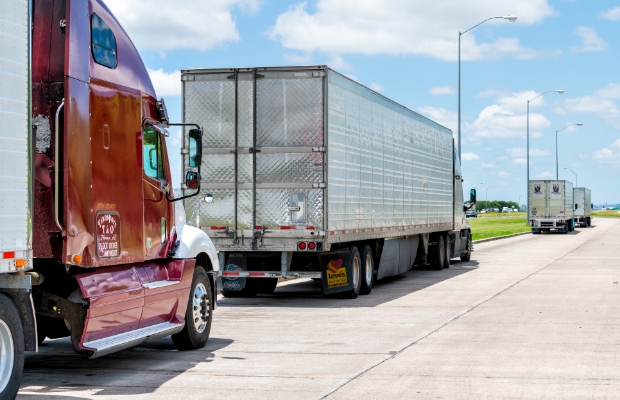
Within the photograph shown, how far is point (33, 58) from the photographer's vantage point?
842 cm

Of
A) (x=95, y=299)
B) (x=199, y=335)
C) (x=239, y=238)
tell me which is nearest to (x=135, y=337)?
(x=95, y=299)

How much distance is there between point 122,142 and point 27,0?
2192 millimetres

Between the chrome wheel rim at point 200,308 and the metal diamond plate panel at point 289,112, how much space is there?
5106 millimetres

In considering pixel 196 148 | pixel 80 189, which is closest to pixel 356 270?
pixel 196 148

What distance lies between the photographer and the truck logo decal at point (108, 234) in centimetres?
871

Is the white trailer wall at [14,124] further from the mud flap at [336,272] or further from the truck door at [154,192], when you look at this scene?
the mud flap at [336,272]

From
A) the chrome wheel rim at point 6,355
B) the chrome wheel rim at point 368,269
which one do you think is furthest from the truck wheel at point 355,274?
the chrome wheel rim at point 6,355

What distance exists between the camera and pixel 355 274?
1739cm

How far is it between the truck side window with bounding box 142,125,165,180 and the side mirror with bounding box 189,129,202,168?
14.4 inches

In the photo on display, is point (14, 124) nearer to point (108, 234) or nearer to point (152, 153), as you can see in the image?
point (108, 234)

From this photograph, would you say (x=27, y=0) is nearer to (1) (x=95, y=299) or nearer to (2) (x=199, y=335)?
(1) (x=95, y=299)

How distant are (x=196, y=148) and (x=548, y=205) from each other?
179ft

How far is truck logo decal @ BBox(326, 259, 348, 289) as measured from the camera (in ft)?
55.3

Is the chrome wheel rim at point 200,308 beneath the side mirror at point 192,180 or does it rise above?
beneath
